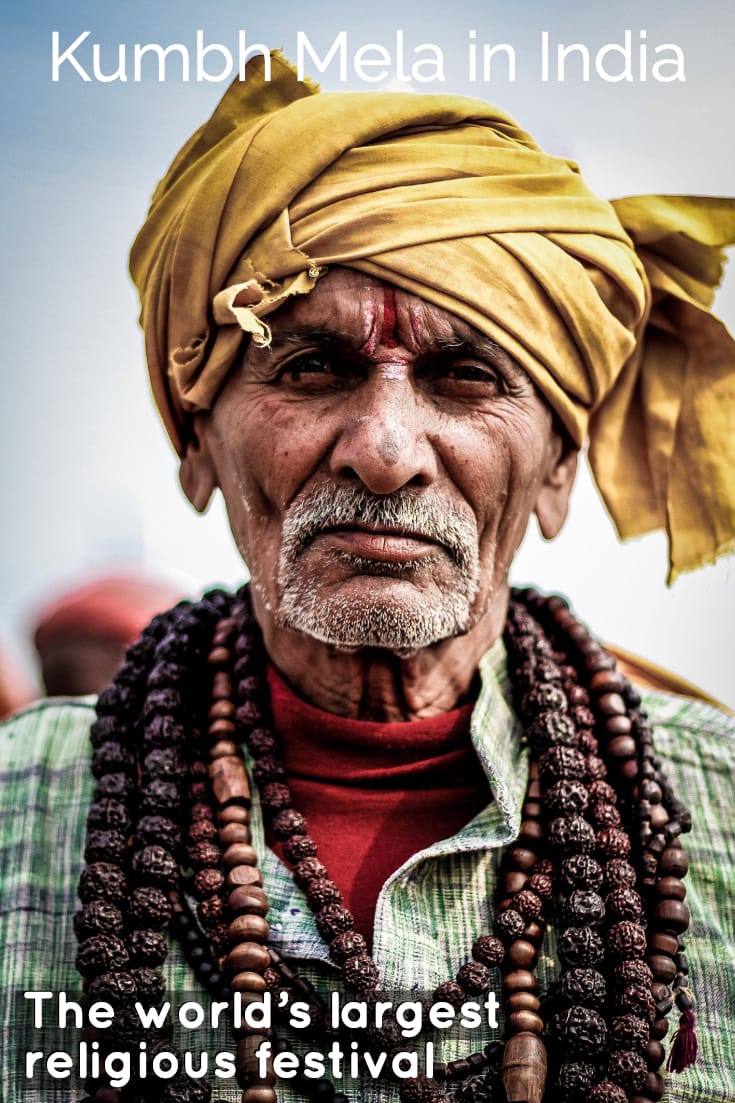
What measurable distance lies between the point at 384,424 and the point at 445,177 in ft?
1.93

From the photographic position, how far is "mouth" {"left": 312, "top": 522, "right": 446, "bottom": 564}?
282cm

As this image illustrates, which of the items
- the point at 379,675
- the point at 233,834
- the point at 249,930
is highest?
the point at 379,675

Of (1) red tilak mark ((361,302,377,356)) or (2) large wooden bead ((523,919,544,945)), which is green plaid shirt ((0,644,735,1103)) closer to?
(2) large wooden bead ((523,919,544,945))

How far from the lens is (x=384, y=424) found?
2.75m

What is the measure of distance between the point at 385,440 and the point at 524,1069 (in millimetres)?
1267

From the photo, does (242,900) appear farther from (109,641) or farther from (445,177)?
(109,641)

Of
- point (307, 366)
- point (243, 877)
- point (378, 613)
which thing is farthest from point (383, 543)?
point (243, 877)

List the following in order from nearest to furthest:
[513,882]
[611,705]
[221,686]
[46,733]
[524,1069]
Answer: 1. [524,1069]
2. [513,882]
3. [611,705]
4. [221,686]
5. [46,733]

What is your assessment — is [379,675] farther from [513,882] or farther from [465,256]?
[465,256]

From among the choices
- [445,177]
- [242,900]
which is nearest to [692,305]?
[445,177]

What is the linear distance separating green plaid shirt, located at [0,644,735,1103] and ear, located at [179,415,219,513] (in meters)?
0.69

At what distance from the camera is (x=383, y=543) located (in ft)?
9.26

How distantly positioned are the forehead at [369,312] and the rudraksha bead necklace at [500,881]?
78cm

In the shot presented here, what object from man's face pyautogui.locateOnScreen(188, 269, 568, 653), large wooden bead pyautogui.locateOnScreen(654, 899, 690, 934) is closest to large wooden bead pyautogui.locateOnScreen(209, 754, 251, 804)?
man's face pyautogui.locateOnScreen(188, 269, 568, 653)
